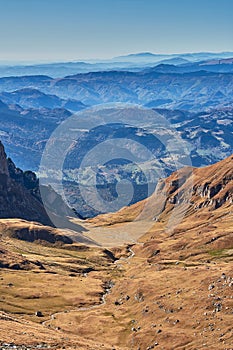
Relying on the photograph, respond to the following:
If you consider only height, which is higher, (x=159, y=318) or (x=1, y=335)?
(x=1, y=335)

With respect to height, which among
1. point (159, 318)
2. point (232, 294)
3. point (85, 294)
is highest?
point (232, 294)

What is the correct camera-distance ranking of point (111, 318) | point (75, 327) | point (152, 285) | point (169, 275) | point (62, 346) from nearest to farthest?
point (62, 346), point (75, 327), point (111, 318), point (152, 285), point (169, 275)

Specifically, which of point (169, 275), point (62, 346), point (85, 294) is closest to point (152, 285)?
point (169, 275)

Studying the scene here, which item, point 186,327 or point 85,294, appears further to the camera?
point 85,294

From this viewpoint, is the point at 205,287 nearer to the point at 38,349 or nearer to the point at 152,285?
the point at 152,285

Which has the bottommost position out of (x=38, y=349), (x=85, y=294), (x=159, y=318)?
(x=85, y=294)

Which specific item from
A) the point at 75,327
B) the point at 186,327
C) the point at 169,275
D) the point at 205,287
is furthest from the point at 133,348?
the point at 169,275

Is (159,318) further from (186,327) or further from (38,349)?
(38,349)

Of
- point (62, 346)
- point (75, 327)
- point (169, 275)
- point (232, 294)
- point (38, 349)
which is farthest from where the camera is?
point (169, 275)

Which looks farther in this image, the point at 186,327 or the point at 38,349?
the point at 186,327
